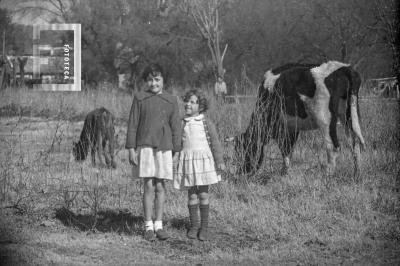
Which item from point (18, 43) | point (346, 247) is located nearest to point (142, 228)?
point (346, 247)

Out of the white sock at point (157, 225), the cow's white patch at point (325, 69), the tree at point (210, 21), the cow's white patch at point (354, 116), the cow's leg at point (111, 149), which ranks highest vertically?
the tree at point (210, 21)

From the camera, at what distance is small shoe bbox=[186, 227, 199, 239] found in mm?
5660

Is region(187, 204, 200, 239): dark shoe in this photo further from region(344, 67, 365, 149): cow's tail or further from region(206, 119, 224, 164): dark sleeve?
region(344, 67, 365, 149): cow's tail

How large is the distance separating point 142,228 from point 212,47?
2890 cm

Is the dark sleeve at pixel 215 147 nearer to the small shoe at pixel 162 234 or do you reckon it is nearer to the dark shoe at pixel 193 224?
the dark shoe at pixel 193 224

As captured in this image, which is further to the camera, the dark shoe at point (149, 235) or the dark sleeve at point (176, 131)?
the dark sleeve at point (176, 131)

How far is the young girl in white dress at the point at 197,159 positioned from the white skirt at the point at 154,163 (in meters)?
0.13

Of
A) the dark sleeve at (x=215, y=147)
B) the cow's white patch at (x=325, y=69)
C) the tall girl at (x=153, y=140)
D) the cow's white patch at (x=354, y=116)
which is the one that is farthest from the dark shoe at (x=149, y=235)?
the cow's white patch at (x=354, y=116)

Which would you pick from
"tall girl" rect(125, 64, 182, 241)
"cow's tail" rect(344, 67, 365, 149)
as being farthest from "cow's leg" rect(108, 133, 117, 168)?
"tall girl" rect(125, 64, 182, 241)

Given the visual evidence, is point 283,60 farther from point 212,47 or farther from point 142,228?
point 142,228

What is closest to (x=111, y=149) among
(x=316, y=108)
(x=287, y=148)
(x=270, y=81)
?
(x=270, y=81)

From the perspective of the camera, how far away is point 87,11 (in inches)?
1288

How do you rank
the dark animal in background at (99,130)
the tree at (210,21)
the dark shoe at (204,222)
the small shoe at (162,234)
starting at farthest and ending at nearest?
the tree at (210,21)
the dark animal in background at (99,130)
the dark shoe at (204,222)
the small shoe at (162,234)

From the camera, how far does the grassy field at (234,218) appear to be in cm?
515
